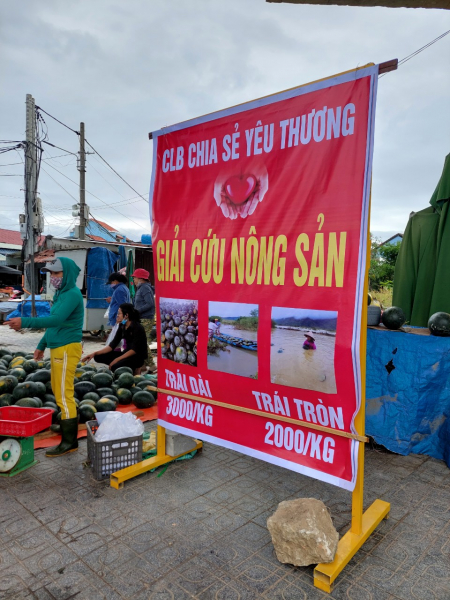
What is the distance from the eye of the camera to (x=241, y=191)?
10.9 feet

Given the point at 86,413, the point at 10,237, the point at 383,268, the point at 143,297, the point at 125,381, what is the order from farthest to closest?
the point at 10,237, the point at 383,268, the point at 143,297, the point at 125,381, the point at 86,413

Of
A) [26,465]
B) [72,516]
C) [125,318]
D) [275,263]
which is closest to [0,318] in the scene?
[125,318]

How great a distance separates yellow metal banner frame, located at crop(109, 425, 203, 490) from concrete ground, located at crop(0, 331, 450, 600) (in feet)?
0.26

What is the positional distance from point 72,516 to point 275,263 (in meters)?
2.63

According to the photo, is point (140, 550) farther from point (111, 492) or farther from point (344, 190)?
point (344, 190)

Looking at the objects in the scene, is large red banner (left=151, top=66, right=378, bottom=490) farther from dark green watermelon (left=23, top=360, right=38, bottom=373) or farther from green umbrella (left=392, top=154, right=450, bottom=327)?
dark green watermelon (left=23, top=360, right=38, bottom=373)

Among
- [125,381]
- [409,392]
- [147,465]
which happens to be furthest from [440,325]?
[125,381]

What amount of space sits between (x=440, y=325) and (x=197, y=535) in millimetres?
3159

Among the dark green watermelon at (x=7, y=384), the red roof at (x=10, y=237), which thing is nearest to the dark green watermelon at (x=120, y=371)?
the dark green watermelon at (x=7, y=384)

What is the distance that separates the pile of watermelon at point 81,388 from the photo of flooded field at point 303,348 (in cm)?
230

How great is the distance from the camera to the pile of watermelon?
528 centimetres

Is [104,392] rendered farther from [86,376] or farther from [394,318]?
[394,318]

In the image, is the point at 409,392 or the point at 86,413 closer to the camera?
the point at 409,392

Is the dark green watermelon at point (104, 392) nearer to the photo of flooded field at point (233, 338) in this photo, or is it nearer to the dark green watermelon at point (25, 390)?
the dark green watermelon at point (25, 390)
